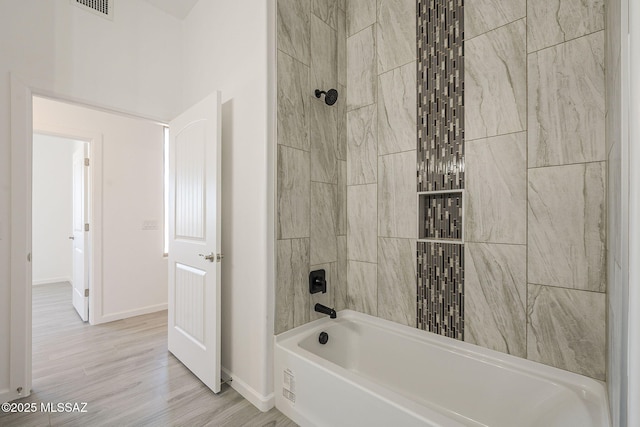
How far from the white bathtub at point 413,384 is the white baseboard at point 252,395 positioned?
64mm

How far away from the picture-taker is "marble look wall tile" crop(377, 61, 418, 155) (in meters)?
1.92

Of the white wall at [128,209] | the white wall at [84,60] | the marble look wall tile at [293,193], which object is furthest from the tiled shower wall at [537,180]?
the white wall at [128,209]

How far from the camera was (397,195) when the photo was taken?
200 cm

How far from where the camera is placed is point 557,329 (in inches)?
55.6

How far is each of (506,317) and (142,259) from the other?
3.76 metres

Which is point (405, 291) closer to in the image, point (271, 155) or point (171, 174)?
point (271, 155)

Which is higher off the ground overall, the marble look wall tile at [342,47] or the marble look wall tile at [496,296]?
the marble look wall tile at [342,47]

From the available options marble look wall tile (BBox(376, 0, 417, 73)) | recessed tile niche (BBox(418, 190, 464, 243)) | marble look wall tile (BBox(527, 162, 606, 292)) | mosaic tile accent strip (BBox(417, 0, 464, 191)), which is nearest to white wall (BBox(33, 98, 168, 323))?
marble look wall tile (BBox(376, 0, 417, 73))

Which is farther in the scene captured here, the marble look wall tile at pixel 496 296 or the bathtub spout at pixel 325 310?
the bathtub spout at pixel 325 310

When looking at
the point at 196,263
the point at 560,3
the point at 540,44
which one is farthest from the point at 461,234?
the point at 196,263

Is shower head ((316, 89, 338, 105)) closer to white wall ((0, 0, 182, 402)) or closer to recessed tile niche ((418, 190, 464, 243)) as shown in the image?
recessed tile niche ((418, 190, 464, 243))

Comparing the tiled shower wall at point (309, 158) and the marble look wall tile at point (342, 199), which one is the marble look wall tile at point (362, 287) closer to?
the tiled shower wall at point (309, 158)

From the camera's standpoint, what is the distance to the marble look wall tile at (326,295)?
6.83ft

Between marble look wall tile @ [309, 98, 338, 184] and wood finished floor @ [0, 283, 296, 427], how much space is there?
1.56 metres
